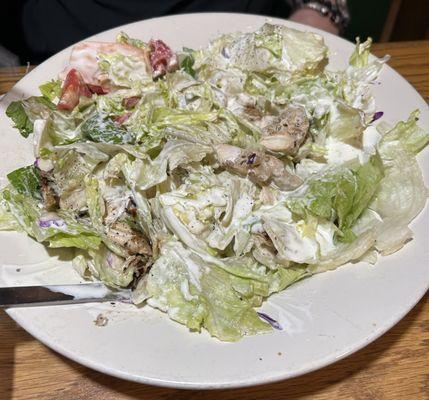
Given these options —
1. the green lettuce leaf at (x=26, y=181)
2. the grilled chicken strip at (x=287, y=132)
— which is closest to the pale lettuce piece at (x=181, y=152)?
the grilled chicken strip at (x=287, y=132)

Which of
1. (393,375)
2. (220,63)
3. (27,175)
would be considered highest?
(220,63)

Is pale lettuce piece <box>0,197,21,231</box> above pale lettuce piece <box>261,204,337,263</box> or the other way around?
the other way around

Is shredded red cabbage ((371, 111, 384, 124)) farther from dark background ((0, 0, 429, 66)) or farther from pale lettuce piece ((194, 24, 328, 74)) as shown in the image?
dark background ((0, 0, 429, 66))

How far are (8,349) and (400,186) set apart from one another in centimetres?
84

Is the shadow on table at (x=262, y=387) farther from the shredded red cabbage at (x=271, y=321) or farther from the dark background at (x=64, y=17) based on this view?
the dark background at (x=64, y=17)

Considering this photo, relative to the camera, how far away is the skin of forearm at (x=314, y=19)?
6.52 ft

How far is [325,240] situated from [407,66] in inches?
32.7

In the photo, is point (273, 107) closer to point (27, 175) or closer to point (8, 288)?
point (27, 175)

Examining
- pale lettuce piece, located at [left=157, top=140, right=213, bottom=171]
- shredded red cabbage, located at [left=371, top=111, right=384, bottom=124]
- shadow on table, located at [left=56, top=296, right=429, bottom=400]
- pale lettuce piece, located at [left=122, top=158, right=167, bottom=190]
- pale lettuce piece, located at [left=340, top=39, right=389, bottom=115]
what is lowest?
shadow on table, located at [left=56, top=296, right=429, bottom=400]

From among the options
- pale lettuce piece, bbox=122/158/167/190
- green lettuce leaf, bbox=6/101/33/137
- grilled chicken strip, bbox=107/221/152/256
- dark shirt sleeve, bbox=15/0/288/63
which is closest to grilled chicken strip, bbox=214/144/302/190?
pale lettuce piece, bbox=122/158/167/190

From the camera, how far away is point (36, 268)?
1047 millimetres

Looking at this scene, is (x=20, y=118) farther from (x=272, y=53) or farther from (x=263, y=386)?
(x=263, y=386)

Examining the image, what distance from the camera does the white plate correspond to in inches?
34.7

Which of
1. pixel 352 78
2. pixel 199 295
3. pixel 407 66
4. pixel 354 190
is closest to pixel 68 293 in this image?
pixel 199 295
